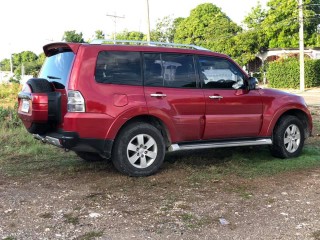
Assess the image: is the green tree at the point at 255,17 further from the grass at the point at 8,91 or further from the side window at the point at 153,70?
the side window at the point at 153,70

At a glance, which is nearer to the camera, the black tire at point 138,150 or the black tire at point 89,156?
the black tire at point 138,150

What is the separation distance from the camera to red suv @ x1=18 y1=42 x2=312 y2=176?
5.48 meters

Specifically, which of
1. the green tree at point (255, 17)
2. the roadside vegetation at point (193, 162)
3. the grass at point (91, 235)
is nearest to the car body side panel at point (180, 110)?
the roadside vegetation at point (193, 162)

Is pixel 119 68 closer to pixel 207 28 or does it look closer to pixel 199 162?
pixel 199 162

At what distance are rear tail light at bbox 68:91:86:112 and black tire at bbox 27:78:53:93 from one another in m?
0.45

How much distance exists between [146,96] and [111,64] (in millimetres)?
627

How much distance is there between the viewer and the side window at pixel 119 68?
5.62 metres

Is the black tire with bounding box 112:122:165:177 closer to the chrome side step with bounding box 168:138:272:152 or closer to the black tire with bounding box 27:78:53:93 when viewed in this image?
the chrome side step with bounding box 168:138:272:152

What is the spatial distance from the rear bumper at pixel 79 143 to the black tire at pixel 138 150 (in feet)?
0.49

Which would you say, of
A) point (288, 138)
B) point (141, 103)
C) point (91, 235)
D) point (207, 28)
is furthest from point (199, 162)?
point (207, 28)

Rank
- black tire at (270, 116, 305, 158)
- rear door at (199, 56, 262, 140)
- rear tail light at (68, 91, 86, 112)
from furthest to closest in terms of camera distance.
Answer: black tire at (270, 116, 305, 158)
rear door at (199, 56, 262, 140)
rear tail light at (68, 91, 86, 112)

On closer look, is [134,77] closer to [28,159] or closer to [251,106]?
[251,106]

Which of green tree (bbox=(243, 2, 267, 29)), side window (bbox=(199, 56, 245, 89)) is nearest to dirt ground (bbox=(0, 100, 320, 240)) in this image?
side window (bbox=(199, 56, 245, 89))

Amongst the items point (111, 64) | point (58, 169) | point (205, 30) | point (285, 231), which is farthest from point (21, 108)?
point (205, 30)
